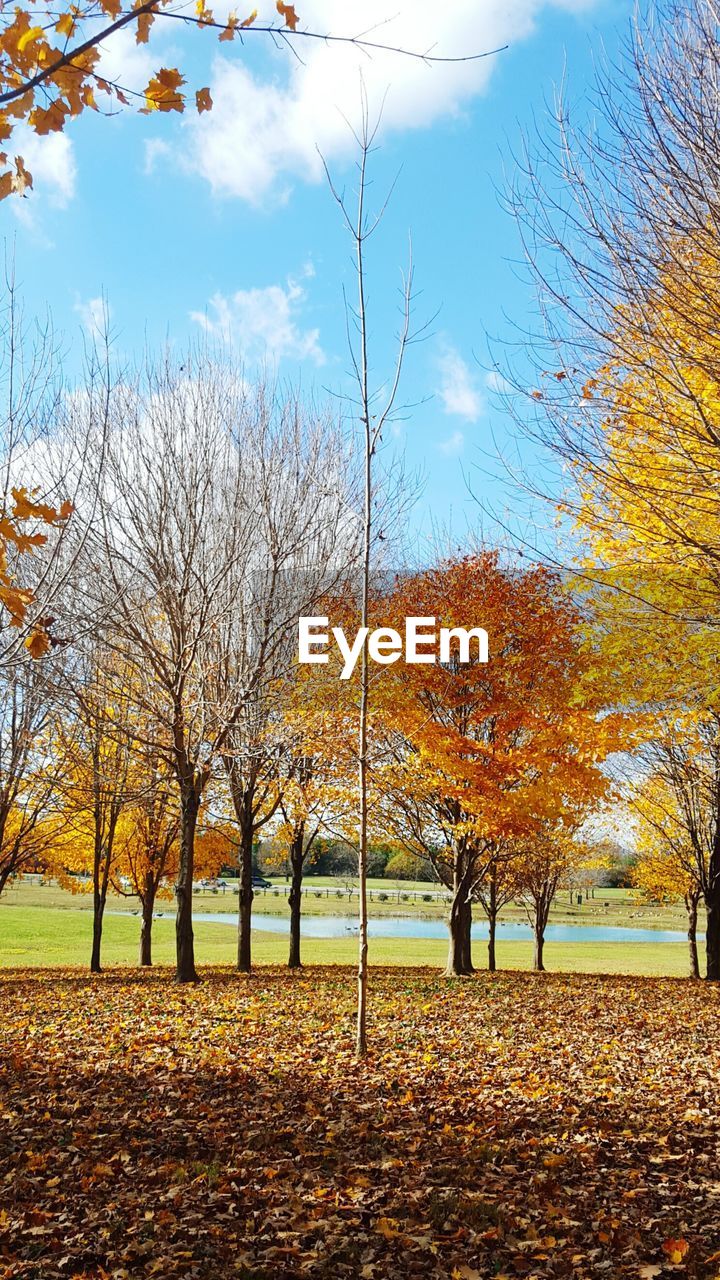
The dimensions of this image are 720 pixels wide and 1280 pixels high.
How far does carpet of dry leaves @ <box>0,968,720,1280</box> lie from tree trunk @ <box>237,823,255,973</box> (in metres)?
6.27

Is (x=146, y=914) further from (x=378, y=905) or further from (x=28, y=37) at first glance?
(x=378, y=905)

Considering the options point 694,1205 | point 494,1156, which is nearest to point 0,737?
point 494,1156

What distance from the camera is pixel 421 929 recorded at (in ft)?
183

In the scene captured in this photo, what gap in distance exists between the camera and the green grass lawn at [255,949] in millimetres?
28484

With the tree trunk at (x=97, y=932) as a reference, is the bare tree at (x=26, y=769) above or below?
above

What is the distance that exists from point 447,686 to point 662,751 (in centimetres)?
662

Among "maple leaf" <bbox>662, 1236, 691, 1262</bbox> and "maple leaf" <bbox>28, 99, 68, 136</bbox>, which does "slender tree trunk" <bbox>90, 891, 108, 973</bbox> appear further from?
"maple leaf" <bbox>28, 99, 68, 136</bbox>

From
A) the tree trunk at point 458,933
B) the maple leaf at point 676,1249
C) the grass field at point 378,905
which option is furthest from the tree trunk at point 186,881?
the grass field at point 378,905

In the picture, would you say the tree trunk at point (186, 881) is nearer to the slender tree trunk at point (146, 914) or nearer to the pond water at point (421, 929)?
the slender tree trunk at point (146, 914)

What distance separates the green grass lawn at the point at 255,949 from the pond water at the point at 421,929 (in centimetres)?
616

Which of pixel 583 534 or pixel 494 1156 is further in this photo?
pixel 583 534

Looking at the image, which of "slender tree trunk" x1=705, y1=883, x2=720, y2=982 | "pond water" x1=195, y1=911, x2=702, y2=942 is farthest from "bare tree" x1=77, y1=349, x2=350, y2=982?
"pond water" x1=195, y1=911, x2=702, y2=942

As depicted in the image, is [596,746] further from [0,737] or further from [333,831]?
[0,737]

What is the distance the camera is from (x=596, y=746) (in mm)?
12039
